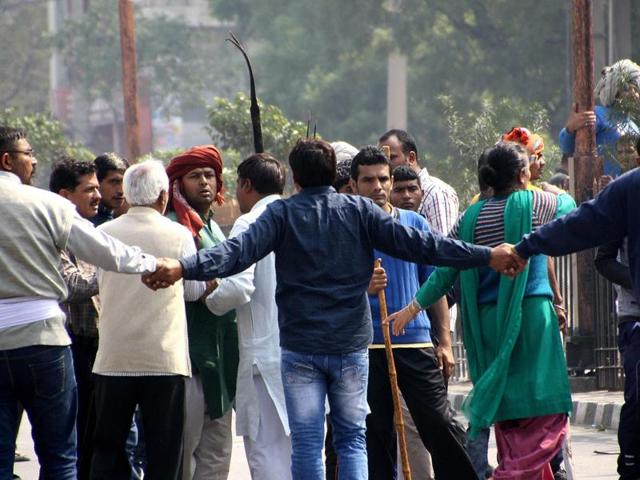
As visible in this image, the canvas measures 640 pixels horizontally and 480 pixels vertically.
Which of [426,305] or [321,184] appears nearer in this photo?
[321,184]

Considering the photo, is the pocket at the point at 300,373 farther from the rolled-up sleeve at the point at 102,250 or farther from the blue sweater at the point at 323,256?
the rolled-up sleeve at the point at 102,250

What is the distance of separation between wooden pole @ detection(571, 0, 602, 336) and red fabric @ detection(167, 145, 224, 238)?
6.42 metres

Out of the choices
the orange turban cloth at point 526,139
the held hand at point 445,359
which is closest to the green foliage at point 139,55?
the orange turban cloth at point 526,139

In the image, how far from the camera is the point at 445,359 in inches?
330

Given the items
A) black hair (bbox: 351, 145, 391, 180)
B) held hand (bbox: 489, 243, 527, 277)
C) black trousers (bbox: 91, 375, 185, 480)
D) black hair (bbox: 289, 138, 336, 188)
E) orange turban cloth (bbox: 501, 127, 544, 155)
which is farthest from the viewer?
orange turban cloth (bbox: 501, 127, 544, 155)

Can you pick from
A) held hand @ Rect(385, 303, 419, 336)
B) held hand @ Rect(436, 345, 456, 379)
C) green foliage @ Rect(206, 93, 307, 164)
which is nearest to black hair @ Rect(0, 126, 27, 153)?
held hand @ Rect(385, 303, 419, 336)

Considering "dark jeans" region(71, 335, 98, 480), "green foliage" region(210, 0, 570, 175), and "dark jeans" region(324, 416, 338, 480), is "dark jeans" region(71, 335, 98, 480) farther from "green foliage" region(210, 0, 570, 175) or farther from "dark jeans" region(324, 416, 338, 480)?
"green foliage" region(210, 0, 570, 175)

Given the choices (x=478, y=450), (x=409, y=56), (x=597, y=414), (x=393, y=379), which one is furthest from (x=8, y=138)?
(x=409, y=56)

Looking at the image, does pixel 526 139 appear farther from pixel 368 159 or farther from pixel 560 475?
pixel 560 475

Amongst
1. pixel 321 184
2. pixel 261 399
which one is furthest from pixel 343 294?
pixel 261 399

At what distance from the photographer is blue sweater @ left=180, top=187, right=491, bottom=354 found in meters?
6.94

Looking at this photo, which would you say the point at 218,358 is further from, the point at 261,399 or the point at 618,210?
the point at 618,210

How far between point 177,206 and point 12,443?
1798mm

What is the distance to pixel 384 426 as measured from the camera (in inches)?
318
